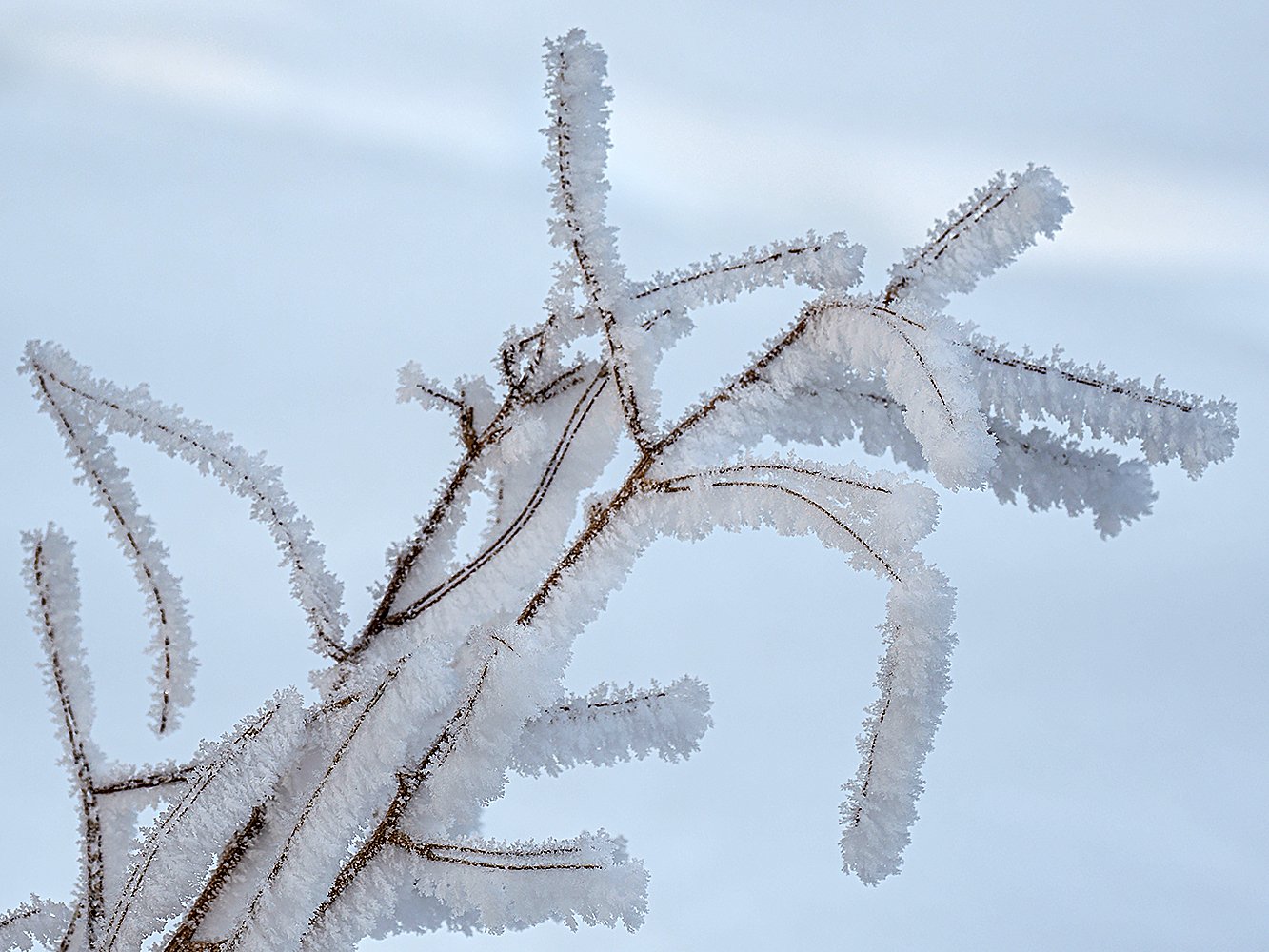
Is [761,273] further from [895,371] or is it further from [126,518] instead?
[126,518]

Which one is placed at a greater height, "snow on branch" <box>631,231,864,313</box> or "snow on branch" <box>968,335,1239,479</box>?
"snow on branch" <box>631,231,864,313</box>

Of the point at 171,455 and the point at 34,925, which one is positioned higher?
the point at 171,455

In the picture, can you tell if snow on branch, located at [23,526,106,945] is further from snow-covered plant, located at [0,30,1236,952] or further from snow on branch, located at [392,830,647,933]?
snow on branch, located at [392,830,647,933]

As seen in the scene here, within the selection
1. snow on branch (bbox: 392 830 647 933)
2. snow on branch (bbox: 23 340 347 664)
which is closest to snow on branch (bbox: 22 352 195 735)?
snow on branch (bbox: 23 340 347 664)

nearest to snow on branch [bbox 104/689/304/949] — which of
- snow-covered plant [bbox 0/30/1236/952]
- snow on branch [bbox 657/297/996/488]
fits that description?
snow-covered plant [bbox 0/30/1236/952]

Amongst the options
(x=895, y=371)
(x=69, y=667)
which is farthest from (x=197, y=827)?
(x=895, y=371)

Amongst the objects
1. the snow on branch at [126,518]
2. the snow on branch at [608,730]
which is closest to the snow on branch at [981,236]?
the snow on branch at [608,730]

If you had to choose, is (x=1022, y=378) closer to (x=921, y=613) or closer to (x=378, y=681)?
(x=921, y=613)

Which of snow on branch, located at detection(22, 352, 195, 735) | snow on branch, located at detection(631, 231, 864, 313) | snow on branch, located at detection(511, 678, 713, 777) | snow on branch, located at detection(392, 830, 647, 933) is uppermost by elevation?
snow on branch, located at detection(631, 231, 864, 313)
